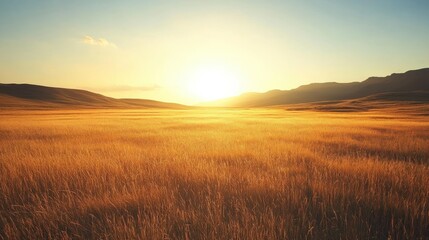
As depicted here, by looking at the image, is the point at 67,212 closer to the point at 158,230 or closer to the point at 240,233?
the point at 158,230

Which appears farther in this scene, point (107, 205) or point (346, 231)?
point (107, 205)

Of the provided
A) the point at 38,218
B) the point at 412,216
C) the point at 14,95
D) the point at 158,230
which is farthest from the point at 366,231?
the point at 14,95

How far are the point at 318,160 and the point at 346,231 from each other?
151 inches

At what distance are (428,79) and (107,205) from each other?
253666 mm

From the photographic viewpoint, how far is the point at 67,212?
120 inches

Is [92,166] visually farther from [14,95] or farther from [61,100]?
[14,95]

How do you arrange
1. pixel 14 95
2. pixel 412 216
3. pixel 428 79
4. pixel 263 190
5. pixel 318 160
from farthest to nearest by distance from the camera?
pixel 428 79 < pixel 14 95 < pixel 318 160 < pixel 263 190 < pixel 412 216

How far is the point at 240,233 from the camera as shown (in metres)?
2.53

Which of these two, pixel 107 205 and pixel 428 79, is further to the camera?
pixel 428 79

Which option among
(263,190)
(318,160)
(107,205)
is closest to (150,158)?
(107,205)

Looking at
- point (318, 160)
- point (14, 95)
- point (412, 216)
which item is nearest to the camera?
point (412, 216)

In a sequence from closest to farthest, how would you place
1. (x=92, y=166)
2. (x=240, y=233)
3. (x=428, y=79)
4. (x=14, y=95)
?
1. (x=240, y=233)
2. (x=92, y=166)
3. (x=14, y=95)
4. (x=428, y=79)

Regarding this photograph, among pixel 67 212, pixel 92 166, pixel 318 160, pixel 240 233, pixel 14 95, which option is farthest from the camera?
pixel 14 95

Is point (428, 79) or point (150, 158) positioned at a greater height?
point (428, 79)
